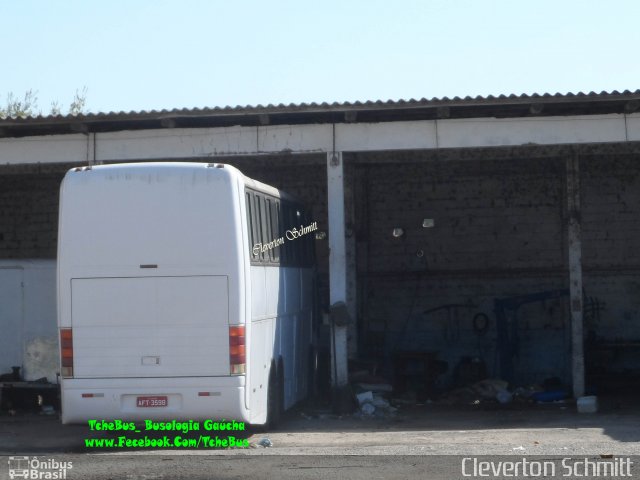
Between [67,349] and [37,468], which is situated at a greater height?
[67,349]

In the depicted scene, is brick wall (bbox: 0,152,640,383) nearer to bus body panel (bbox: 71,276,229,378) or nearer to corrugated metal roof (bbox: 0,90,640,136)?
corrugated metal roof (bbox: 0,90,640,136)

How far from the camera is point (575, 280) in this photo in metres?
17.0

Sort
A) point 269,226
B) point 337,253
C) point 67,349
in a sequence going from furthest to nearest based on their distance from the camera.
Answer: point 337,253 < point 269,226 < point 67,349

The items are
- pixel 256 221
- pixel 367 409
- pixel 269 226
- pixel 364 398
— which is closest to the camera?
pixel 256 221

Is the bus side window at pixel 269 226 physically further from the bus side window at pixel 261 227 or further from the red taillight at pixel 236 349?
the red taillight at pixel 236 349

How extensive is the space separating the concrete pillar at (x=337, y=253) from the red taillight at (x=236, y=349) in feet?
14.4

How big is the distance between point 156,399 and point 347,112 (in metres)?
6.00

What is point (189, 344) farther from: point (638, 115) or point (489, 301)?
point (489, 301)

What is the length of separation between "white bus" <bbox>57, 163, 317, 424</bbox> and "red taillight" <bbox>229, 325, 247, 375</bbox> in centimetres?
1

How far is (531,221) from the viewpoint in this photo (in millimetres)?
22312

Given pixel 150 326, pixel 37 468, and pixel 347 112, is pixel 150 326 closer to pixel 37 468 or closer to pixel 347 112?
pixel 37 468

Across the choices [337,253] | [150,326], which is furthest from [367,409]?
[150,326]

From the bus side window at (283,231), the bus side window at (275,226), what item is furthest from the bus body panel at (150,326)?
the bus side window at (283,231)

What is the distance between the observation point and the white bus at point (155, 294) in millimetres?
11688
